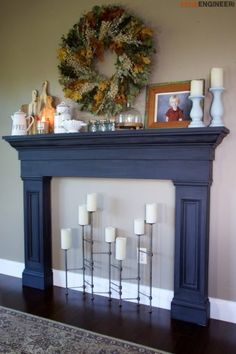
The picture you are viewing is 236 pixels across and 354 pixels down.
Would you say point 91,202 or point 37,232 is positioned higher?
point 91,202

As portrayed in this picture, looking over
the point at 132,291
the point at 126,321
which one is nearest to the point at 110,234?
the point at 132,291

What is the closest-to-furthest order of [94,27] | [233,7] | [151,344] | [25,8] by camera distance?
[151,344] → [233,7] → [94,27] → [25,8]

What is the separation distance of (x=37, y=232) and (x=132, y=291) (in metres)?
1.00

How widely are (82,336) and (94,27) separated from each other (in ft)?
7.44

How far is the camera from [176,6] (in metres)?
2.35

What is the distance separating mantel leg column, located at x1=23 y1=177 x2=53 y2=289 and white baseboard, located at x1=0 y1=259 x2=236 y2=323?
13 centimetres

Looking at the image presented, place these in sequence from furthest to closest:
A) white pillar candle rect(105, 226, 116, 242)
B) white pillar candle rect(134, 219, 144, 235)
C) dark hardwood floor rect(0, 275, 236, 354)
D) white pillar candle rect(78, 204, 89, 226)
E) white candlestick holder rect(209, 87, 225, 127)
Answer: white pillar candle rect(78, 204, 89, 226)
white pillar candle rect(105, 226, 116, 242)
white pillar candle rect(134, 219, 144, 235)
white candlestick holder rect(209, 87, 225, 127)
dark hardwood floor rect(0, 275, 236, 354)

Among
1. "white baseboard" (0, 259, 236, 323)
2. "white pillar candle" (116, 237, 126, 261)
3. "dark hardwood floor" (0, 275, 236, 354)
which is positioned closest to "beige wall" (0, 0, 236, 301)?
"white baseboard" (0, 259, 236, 323)

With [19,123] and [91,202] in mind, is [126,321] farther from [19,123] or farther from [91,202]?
[19,123]

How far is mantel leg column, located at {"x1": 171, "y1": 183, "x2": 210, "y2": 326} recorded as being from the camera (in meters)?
2.26

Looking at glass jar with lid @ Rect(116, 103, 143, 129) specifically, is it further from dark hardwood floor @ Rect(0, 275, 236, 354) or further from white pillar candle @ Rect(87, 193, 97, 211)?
dark hardwood floor @ Rect(0, 275, 236, 354)

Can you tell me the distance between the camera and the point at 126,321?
2.31m

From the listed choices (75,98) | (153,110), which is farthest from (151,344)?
(75,98)

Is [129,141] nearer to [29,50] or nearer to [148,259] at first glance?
[148,259]
